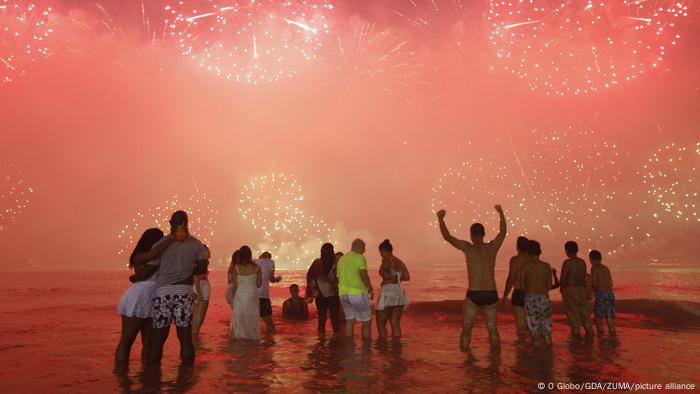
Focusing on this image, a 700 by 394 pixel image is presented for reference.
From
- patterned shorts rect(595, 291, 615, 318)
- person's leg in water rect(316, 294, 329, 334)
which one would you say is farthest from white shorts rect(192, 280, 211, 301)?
patterned shorts rect(595, 291, 615, 318)

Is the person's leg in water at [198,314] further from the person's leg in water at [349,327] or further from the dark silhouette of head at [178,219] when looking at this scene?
the dark silhouette of head at [178,219]

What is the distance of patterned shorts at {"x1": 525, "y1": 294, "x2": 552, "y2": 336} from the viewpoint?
30.4ft

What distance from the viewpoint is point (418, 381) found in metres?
6.44

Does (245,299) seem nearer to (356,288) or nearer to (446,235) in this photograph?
(356,288)

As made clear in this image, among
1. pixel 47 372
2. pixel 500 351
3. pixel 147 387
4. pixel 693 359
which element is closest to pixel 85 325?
pixel 47 372

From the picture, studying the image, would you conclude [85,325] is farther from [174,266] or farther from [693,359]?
[693,359]

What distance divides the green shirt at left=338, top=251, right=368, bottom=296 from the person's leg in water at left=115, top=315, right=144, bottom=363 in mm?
3957

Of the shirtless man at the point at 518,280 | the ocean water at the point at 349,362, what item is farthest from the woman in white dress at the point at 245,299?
the shirtless man at the point at 518,280

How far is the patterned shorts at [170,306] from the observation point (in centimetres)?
682

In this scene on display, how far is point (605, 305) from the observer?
11.2m

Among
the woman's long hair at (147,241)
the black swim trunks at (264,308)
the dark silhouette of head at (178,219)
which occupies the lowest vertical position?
the black swim trunks at (264,308)

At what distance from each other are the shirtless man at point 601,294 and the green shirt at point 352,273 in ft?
16.4

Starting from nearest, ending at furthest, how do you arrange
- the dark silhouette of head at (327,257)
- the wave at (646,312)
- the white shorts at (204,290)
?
the white shorts at (204,290)
the dark silhouette of head at (327,257)
the wave at (646,312)

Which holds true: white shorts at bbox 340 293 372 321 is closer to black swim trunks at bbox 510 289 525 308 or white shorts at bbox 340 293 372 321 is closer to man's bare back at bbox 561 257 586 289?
black swim trunks at bbox 510 289 525 308
